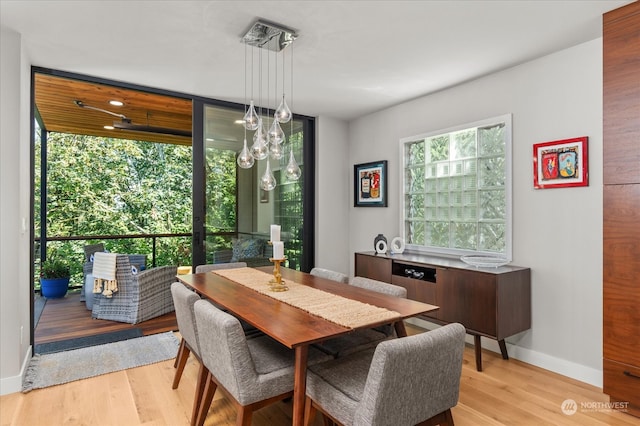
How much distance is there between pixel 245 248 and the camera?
14.0 ft

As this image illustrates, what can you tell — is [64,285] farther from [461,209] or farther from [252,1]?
[461,209]

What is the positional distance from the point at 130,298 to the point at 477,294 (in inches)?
142

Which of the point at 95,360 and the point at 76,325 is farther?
the point at 76,325

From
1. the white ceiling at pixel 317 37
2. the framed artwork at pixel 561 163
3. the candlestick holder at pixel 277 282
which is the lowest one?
the candlestick holder at pixel 277 282

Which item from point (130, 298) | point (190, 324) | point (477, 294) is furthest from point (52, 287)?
point (477, 294)

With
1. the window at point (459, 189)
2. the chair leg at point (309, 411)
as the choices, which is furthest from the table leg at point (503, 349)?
the chair leg at point (309, 411)

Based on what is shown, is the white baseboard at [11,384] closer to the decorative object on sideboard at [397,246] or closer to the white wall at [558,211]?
the decorative object on sideboard at [397,246]

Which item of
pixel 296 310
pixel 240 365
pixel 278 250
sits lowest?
pixel 240 365

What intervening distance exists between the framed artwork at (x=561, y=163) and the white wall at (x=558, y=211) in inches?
1.9

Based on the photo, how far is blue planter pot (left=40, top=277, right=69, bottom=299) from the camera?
510 cm

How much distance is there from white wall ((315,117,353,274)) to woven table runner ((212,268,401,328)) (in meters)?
2.12

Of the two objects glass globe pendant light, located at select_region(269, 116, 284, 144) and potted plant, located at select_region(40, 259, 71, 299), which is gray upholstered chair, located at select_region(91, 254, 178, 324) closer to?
potted plant, located at select_region(40, 259, 71, 299)

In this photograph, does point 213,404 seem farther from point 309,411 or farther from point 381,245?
point 381,245

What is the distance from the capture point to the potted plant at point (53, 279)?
16.7 feet
